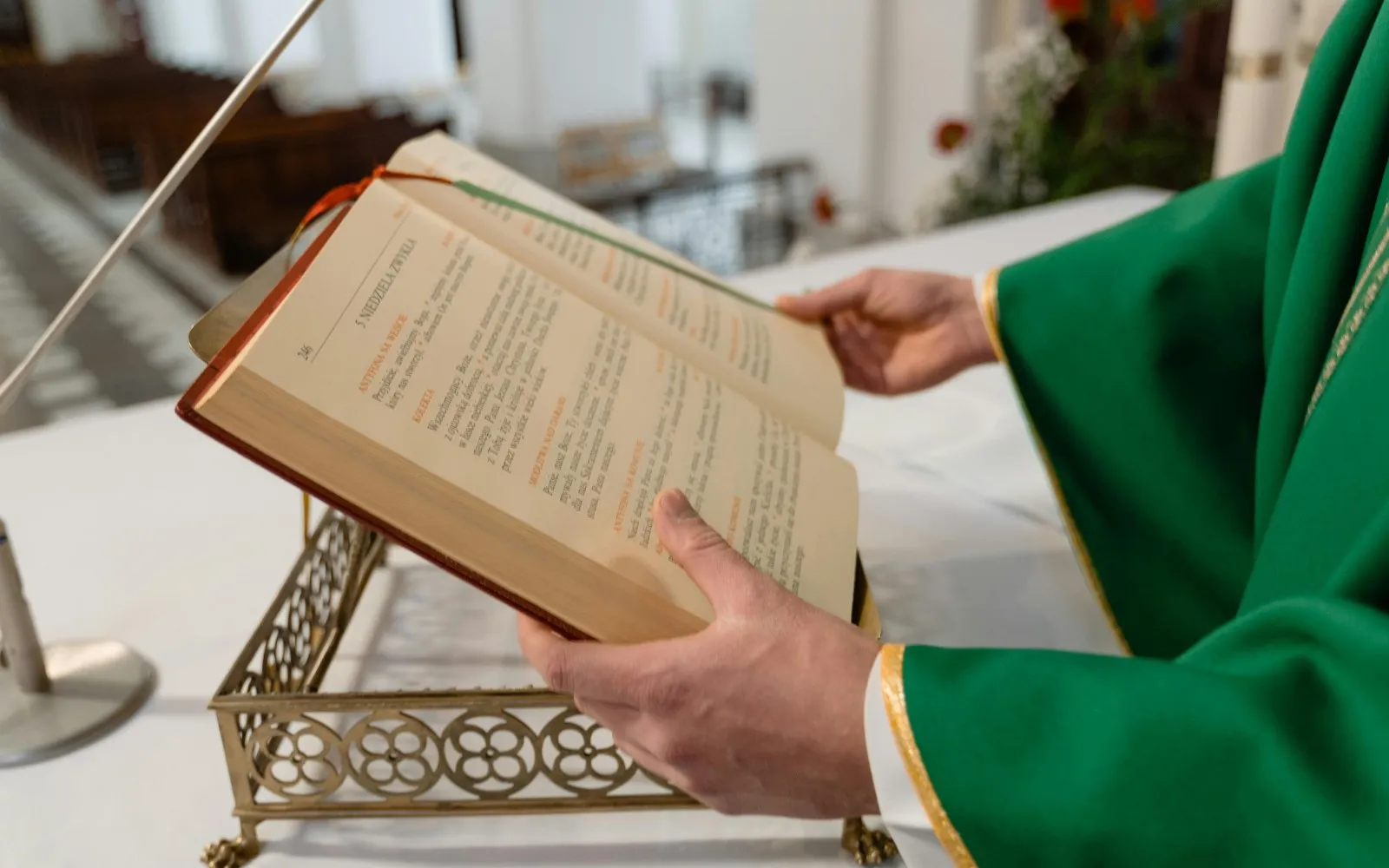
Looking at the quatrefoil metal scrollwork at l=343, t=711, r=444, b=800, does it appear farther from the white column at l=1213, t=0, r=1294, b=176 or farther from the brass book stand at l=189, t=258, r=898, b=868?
the white column at l=1213, t=0, r=1294, b=176

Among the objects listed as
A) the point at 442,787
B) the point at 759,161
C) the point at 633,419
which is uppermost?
the point at 633,419

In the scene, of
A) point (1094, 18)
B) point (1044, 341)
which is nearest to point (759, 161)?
point (1094, 18)

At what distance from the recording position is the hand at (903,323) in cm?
131

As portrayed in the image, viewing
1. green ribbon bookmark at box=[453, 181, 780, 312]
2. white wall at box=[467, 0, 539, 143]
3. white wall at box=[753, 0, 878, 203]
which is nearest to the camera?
green ribbon bookmark at box=[453, 181, 780, 312]

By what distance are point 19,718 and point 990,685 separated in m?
0.84

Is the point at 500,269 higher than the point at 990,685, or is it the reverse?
the point at 500,269

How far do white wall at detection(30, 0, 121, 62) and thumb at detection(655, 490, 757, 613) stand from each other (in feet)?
58.7

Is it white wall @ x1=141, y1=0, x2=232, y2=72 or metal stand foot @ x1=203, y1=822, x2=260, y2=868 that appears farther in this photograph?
white wall @ x1=141, y1=0, x2=232, y2=72

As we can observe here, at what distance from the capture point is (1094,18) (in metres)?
3.71

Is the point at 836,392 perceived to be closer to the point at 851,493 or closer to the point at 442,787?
the point at 851,493

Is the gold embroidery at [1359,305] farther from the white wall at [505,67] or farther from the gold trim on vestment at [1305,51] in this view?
the white wall at [505,67]

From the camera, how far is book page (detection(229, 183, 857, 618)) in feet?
2.33

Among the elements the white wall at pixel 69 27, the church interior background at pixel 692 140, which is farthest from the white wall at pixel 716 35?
the white wall at pixel 69 27

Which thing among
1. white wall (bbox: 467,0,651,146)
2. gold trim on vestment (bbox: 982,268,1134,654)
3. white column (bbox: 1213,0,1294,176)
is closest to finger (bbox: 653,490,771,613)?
gold trim on vestment (bbox: 982,268,1134,654)
